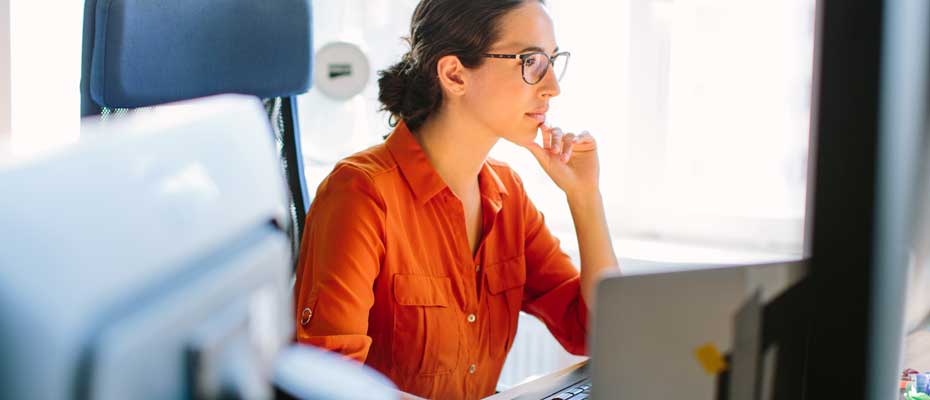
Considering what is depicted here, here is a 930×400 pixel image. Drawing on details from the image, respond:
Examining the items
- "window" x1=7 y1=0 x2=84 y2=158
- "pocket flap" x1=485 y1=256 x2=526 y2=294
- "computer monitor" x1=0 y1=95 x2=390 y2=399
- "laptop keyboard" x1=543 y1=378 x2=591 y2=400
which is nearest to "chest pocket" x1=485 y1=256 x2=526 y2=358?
"pocket flap" x1=485 y1=256 x2=526 y2=294

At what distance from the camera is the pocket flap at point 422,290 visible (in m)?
1.35

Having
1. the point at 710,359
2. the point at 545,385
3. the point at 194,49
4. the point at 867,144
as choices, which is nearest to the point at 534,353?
the point at 194,49

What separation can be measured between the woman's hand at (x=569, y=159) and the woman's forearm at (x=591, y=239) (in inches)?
0.8

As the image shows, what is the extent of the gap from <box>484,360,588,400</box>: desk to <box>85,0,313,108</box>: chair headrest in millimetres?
682

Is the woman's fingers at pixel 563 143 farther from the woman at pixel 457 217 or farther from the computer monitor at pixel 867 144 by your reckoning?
the computer monitor at pixel 867 144

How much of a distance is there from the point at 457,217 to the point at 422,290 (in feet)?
0.50

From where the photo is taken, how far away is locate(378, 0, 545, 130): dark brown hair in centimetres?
148

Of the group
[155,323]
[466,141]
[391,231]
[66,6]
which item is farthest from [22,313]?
[66,6]

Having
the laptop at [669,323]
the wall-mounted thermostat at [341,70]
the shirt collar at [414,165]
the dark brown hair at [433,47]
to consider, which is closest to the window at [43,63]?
the wall-mounted thermostat at [341,70]

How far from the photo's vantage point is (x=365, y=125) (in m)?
2.69

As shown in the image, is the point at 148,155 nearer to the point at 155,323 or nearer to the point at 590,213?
the point at 155,323

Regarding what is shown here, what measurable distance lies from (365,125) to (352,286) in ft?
4.90

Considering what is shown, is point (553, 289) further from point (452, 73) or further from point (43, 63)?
point (43, 63)

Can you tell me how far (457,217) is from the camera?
1.45 meters
